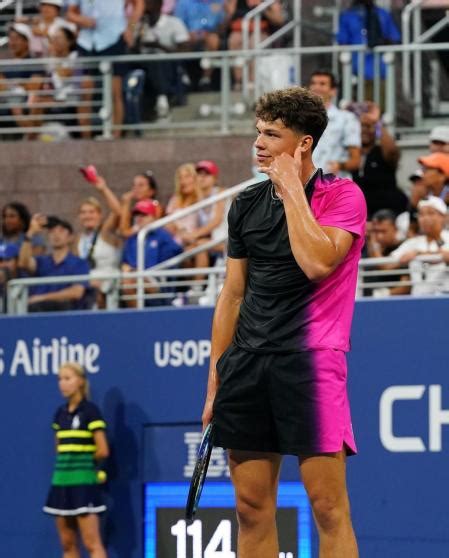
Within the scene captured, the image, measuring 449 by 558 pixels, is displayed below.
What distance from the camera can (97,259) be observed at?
11.4 m

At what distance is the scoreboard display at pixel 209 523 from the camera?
8.83 meters

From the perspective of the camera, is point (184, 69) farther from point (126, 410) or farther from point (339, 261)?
point (339, 261)

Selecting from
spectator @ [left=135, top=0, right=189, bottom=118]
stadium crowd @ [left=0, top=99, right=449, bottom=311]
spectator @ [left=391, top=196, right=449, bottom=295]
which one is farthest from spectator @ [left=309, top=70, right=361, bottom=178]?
spectator @ [left=135, top=0, right=189, bottom=118]

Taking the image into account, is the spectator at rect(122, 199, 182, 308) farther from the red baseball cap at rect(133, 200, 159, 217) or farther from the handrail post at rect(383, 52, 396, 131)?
the handrail post at rect(383, 52, 396, 131)

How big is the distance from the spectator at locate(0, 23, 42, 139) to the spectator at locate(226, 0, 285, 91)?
6.04 ft

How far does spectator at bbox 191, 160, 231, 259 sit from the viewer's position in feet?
36.1

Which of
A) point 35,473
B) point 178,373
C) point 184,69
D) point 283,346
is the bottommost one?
point 35,473

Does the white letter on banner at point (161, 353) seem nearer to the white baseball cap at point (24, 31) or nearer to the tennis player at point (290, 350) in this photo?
the tennis player at point (290, 350)

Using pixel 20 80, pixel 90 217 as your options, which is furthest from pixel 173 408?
pixel 20 80

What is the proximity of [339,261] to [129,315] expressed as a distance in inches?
174

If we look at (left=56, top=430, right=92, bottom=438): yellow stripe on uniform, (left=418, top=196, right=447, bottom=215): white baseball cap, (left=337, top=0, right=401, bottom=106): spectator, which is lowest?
(left=56, top=430, right=92, bottom=438): yellow stripe on uniform

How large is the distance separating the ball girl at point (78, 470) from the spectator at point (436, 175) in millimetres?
2698

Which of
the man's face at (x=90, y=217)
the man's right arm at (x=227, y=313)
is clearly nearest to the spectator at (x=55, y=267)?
the man's face at (x=90, y=217)

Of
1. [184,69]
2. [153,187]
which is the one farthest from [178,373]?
[184,69]
